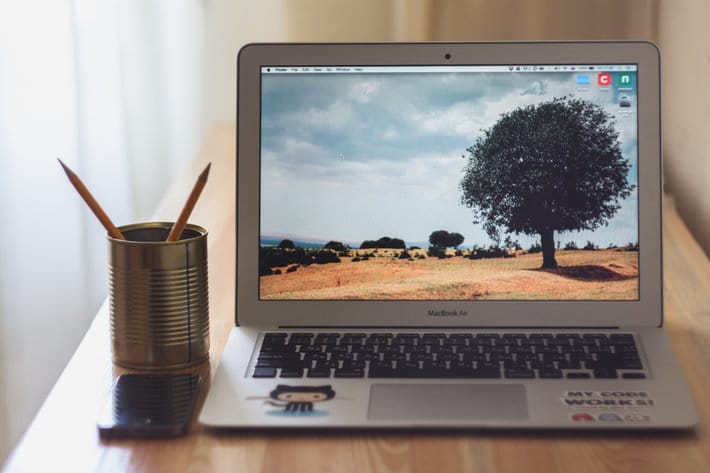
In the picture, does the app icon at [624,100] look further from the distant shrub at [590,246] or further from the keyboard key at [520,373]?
the keyboard key at [520,373]

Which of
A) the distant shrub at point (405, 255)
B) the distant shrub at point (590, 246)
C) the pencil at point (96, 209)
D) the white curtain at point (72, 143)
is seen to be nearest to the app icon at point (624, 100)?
the distant shrub at point (590, 246)

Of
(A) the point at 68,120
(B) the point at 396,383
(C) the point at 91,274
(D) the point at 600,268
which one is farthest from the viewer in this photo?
(C) the point at 91,274

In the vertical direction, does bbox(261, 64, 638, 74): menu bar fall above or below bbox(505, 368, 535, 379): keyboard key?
above

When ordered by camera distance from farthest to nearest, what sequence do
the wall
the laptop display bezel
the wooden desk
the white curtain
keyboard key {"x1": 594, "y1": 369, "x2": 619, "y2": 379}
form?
the white curtain → the wall → the laptop display bezel → keyboard key {"x1": 594, "y1": 369, "x2": 619, "y2": 379} → the wooden desk

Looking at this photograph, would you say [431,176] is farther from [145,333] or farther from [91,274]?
[91,274]

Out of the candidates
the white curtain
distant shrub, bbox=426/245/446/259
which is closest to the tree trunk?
distant shrub, bbox=426/245/446/259

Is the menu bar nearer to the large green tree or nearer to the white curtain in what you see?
the large green tree

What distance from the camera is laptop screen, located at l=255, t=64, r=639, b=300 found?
87 cm

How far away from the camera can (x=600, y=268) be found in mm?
866

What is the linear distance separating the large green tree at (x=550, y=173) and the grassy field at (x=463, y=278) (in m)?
0.03

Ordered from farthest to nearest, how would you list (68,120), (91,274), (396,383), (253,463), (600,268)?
(91,274), (68,120), (600,268), (396,383), (253,463)

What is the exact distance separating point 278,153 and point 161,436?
34 cm

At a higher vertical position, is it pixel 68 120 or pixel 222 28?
pixel 222 28

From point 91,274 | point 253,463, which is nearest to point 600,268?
point 253,463
